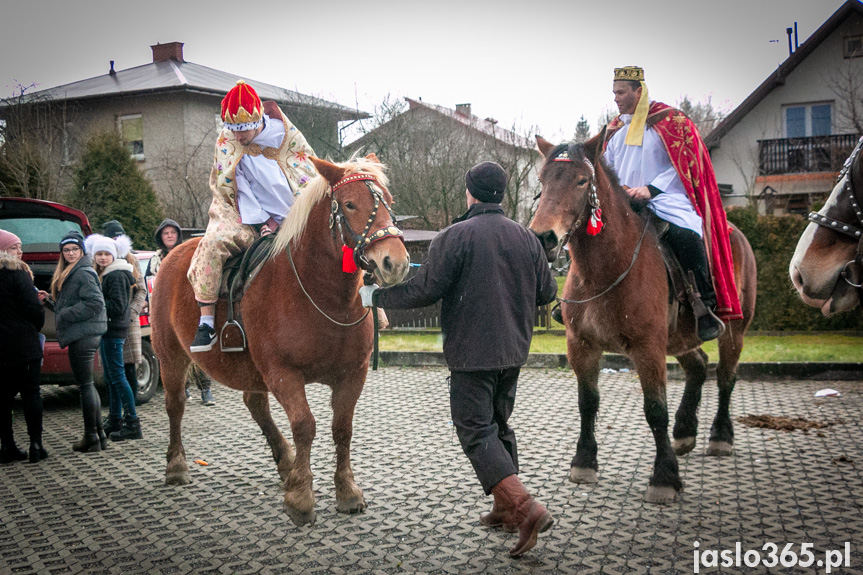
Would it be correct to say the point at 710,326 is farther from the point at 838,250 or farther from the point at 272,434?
the point at 272,434

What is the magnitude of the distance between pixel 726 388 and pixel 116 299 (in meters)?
6.16

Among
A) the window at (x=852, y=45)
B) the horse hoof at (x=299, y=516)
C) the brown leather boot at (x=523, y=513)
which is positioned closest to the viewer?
the brown leather boot at (x=523, y=513)

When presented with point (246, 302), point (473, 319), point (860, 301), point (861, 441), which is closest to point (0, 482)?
point (246, 302)

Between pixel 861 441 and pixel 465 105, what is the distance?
3992cm

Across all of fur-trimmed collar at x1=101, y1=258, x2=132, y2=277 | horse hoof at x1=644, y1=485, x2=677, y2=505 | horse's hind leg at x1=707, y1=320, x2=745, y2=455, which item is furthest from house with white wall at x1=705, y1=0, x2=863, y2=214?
horse hoof at x1=644, y1=485, x2=677, y2=505

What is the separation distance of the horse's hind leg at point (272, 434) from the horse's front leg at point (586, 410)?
2212 millimetres

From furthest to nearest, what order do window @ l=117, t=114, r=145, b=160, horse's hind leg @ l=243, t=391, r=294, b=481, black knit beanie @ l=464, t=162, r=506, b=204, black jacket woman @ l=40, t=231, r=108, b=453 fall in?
window @ l=117, t=114, r=145, b=160 → black jacket woman @ l=40, t=231, r=108, b=453 → horse's hind leg @ l=243, t=391, r=294, b=481 → black knit beanie @ l=464, t=162, r=506, b=204

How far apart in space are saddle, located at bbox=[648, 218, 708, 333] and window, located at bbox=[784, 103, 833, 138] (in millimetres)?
23137

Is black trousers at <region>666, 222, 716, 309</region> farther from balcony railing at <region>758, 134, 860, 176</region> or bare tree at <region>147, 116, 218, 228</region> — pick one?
balcony railing at <region>758, 134, 860, 176</region>

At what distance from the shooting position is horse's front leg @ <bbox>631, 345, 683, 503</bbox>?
5379 mm

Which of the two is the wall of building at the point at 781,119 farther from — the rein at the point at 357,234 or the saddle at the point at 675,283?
the rein at the point at 357,234

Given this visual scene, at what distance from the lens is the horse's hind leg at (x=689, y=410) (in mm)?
6586

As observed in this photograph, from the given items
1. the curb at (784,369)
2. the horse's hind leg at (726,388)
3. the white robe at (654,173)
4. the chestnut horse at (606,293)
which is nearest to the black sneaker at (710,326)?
the chestnut horse at (606,293)

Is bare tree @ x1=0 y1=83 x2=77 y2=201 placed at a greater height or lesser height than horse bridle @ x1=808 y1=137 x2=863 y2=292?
greater
